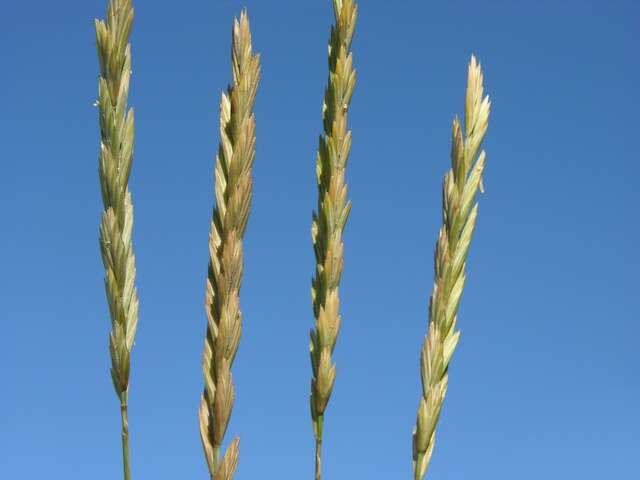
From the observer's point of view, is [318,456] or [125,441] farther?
[318,456]

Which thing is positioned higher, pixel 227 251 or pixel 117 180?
pixel 117 180

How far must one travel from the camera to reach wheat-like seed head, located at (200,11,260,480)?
246 centimetres

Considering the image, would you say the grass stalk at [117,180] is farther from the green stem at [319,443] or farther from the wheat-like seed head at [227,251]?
the green stem at [319,443]

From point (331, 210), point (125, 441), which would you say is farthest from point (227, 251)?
point (125, 441)

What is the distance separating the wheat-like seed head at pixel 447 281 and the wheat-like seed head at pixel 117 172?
782 millimetres

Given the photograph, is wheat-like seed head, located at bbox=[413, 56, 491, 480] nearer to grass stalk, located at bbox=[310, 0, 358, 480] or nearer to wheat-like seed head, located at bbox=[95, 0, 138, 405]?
grass stalk, located at bbox=[310, 0, 358, 480]

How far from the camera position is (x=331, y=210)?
2625mm

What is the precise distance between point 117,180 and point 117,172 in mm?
23

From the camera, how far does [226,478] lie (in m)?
2.42

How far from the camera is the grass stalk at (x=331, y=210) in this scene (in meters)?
2.61

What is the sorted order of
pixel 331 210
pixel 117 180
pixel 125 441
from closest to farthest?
pixel 125 441 → pixel 117 180 → pixel 331 210

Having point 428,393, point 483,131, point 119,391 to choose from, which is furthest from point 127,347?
point 483,131

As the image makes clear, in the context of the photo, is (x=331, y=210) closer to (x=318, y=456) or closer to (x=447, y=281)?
(x=447, y=281)

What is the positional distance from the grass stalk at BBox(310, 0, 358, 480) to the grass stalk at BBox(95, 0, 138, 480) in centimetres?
50
